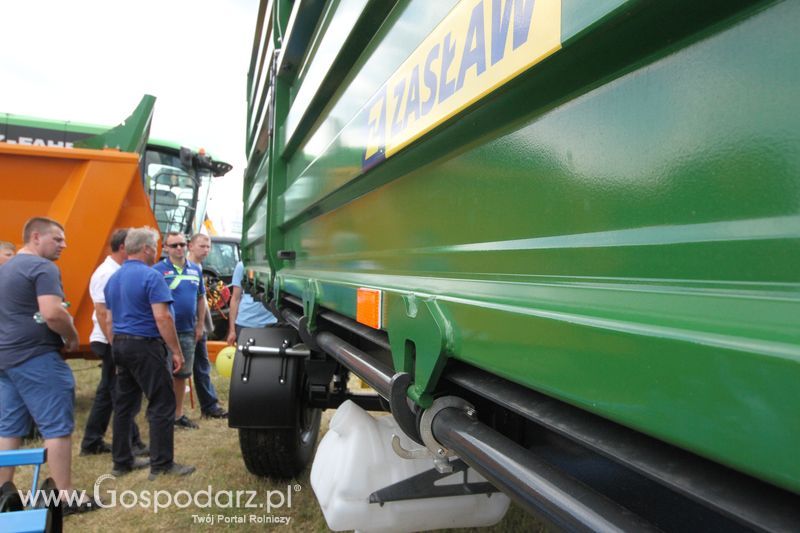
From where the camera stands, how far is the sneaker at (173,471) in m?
3.54

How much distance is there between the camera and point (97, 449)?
4039 mm

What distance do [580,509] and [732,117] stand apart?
18.1 inches

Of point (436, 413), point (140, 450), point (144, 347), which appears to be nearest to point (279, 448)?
point (144, 347)

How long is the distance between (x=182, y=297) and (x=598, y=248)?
447 cm

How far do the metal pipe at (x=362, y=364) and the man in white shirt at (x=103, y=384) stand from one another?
2996 mm

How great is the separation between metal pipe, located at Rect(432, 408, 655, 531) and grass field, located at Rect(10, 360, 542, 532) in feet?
6.65

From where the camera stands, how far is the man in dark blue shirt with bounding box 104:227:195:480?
355 cm

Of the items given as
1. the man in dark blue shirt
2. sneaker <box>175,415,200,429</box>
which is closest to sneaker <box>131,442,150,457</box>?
the man in dark blue shirt

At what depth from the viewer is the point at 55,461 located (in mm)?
3025

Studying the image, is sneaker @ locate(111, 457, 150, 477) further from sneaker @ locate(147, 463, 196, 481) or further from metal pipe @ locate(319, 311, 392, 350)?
metal pipe @ locate(319, 311, 392, 350)

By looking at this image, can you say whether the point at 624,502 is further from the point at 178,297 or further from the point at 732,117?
the point at 178,297

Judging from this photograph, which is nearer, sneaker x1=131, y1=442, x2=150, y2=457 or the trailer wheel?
the trailer wheel

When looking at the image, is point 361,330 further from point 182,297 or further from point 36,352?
point 182,297

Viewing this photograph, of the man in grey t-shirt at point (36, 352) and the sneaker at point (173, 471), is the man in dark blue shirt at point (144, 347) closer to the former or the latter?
the sneaker at point (173, 471)
